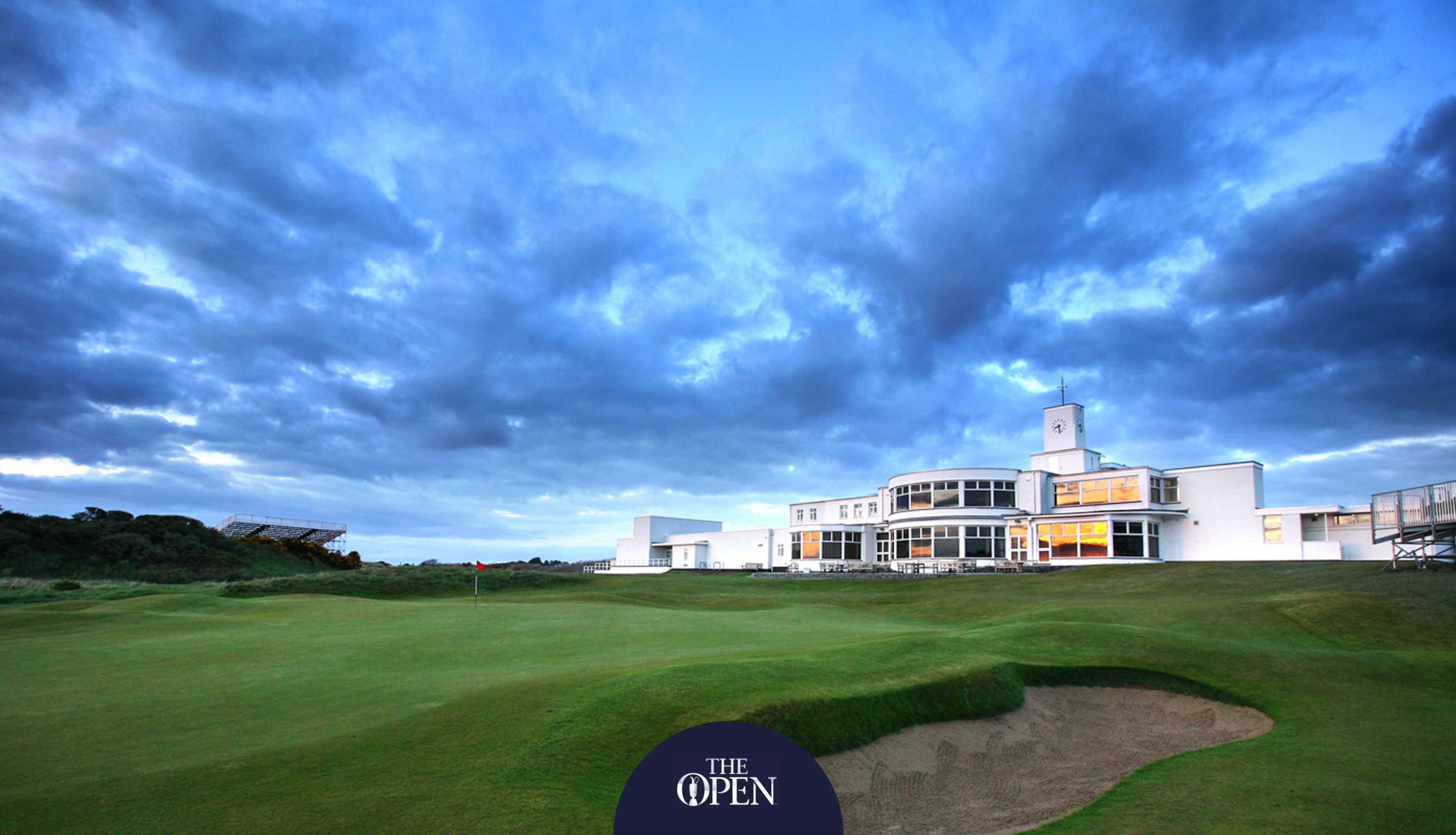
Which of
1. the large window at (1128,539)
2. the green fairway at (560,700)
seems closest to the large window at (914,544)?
the large window at (1128,539)

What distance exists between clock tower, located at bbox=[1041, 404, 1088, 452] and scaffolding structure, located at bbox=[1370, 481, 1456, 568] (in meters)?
21.2

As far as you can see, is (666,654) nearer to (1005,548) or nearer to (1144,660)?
(1144,660)

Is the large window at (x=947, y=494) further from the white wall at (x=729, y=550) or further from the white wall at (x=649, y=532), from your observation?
the white wall at (x=649, y=532)

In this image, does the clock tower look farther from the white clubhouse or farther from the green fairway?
the green fairway

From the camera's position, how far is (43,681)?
13133mm

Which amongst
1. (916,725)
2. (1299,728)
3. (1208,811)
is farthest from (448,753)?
(1299,728)

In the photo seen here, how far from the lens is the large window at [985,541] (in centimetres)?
5147

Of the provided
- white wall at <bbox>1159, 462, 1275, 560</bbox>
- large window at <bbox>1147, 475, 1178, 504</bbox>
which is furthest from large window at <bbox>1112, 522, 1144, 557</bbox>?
white wall at <bbox>1159, 462, 1275, 560</bbox>

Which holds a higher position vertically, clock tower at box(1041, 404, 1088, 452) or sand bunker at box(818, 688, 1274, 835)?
clock tower at box(1041, 404, 1088, 452)

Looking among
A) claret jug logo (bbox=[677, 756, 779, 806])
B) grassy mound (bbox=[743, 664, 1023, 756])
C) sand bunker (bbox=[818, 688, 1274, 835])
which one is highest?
claret jug logo (bbox=[677, 756, 779, 806])

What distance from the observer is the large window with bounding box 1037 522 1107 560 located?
45.8m

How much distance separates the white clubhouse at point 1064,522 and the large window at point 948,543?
76 millimetres

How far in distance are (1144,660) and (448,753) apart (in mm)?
15057

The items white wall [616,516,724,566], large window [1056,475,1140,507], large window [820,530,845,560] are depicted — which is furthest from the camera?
white wall [616,516,724,566]
